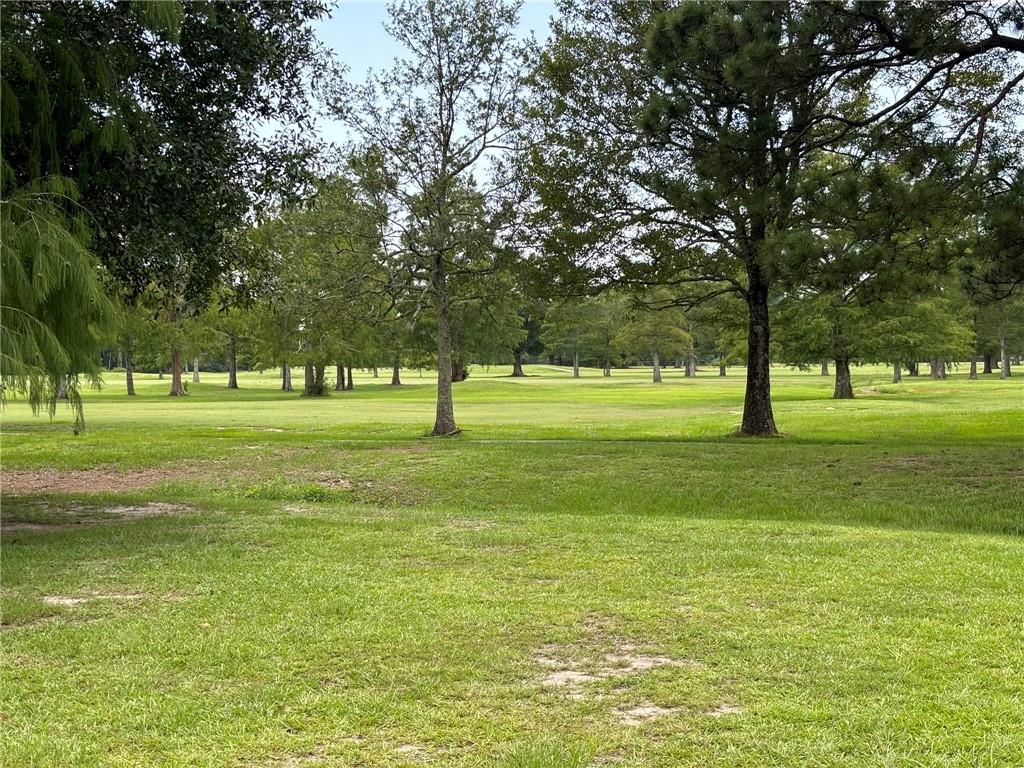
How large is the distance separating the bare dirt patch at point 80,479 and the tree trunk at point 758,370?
43.5 ft

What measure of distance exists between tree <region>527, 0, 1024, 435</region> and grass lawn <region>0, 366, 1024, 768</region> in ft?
16.7

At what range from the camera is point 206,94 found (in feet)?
32.7

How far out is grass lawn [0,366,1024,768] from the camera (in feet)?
12.8

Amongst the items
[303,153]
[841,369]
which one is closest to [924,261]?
[303,153]

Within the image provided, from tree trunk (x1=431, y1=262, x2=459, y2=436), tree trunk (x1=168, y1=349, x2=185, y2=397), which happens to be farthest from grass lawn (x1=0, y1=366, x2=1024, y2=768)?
tree trunk (x1=168, y1=349, x2=185, y2=397)

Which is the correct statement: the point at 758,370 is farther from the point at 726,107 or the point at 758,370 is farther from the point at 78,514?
the point at 78,514

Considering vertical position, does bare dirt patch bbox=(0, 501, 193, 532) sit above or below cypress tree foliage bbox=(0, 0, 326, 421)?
below

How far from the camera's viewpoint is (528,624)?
18.6ft

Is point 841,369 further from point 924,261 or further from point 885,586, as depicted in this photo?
point 885,586

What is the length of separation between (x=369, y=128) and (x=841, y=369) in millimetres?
28117

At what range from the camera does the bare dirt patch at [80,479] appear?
1499cm

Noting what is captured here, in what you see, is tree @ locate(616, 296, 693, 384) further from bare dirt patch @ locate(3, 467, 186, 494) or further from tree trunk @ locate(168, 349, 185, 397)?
bare dirt patch @ locate(3, 467, 186, 494)

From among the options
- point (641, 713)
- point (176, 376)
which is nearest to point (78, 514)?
point (641, 713)

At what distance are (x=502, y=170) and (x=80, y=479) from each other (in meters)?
12.5
